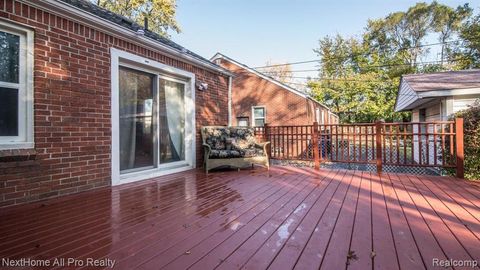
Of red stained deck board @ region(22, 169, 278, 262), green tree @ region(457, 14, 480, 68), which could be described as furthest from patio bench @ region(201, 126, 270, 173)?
green tree @ region(457, 14, 480, 68)

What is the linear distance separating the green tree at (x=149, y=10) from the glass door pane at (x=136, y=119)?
12.7m

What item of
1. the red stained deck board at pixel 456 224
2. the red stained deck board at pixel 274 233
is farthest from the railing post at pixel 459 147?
the red stained deck board at pixel 274 233

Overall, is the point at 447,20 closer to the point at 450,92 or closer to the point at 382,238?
the point at 450,92

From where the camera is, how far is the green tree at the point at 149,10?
51.0ft

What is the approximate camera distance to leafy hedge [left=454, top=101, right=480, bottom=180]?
461 cm

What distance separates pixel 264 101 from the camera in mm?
13672

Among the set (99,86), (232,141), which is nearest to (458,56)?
(232,141)

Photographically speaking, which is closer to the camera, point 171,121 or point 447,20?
point 171,121

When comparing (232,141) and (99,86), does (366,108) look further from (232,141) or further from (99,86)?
(99,86)

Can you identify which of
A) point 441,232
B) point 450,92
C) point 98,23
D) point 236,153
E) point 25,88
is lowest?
point 441,232

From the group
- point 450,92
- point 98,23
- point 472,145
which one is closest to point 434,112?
point 450,92

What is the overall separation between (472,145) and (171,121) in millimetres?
5590

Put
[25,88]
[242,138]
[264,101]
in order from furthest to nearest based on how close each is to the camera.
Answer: [264,101]
[242,138]
[25,88]

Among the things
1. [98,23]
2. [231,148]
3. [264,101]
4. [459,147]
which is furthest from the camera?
[264,101]
